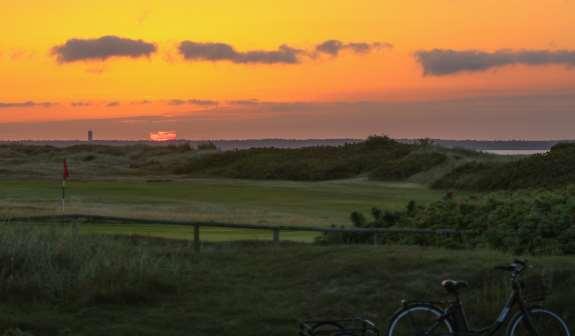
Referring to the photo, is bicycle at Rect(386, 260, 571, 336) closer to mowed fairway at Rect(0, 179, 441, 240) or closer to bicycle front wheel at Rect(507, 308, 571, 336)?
bicycle front wheel at Rect(507, 308, 571, 336)

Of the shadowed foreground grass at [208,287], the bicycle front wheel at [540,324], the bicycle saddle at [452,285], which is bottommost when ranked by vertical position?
the shadowed foreground grass at [208,287]

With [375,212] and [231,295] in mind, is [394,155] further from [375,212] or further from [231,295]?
[231,295]

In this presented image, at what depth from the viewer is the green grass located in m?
31.2

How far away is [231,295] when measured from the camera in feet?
44.5

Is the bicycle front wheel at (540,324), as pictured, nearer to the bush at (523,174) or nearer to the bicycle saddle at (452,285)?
the bicycle saddle at (452,285)

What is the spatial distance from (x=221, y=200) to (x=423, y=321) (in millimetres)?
32581

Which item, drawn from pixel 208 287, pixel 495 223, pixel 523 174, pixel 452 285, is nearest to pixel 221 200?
pixel 523 174

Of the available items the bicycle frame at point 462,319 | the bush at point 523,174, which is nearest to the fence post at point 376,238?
the bicycle frame at point 462,319

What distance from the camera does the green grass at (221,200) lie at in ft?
102

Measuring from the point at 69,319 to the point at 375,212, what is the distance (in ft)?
36.9

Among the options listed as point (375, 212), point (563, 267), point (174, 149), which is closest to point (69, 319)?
point (563, 267)

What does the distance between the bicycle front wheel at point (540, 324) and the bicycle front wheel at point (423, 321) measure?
3.26ft

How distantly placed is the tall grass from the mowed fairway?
9380 millimetres

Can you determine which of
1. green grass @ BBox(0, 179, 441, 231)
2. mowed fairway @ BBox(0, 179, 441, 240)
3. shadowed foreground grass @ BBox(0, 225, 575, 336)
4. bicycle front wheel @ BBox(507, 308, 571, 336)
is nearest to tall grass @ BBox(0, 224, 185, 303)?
shadowed foreground grass @ BBox(0, 225, 575, 336)
